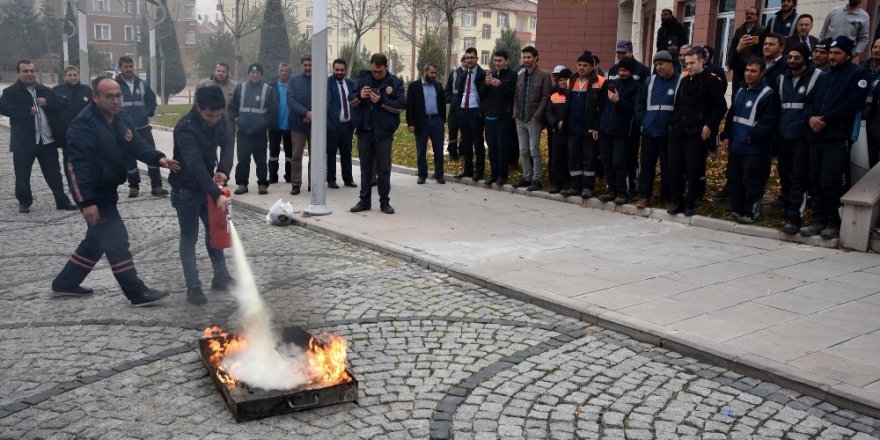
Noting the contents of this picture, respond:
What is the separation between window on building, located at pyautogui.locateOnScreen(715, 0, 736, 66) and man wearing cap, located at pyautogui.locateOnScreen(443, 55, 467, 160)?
880 centimetres

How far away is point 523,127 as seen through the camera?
12.4m

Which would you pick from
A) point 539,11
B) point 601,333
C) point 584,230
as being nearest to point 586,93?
point 584,230

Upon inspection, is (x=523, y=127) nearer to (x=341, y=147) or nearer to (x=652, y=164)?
(x=652, y=164)

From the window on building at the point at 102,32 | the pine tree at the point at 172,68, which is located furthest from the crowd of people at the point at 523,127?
the window on building at the point at 102,32

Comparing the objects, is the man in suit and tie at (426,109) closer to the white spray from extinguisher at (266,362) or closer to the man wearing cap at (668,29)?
the man wearing cap at (668,29)

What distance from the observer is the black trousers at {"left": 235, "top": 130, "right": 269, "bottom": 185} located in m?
12.5

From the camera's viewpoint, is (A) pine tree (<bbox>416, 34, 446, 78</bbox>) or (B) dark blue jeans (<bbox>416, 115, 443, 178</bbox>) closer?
(B) dark blue jeans (<bbox>416, 115, 443, 178</bbox>)

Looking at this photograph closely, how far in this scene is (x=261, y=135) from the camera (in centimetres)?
1257

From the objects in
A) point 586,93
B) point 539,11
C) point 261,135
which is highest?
point 539,11

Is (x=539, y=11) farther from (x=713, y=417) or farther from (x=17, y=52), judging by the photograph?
(x=17, y=52)

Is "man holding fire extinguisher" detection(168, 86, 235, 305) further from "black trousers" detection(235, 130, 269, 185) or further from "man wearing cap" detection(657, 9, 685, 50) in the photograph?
"man wearing cap" detection(657, 9, 685, 50)

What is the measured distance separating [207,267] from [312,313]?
2070mm

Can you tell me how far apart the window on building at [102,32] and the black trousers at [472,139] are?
49.9 metres

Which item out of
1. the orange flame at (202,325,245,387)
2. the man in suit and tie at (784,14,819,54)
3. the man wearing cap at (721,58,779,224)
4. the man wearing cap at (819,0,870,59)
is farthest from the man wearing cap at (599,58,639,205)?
the orange flame at (202,325,245,387)
